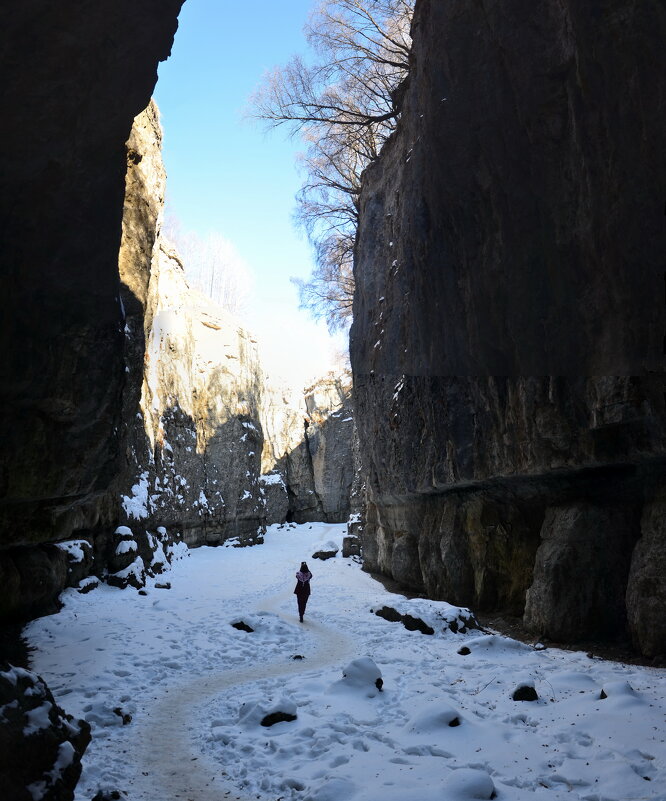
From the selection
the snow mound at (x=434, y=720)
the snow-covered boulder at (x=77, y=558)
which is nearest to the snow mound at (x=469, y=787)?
the snow mound at (x=434, y=720)

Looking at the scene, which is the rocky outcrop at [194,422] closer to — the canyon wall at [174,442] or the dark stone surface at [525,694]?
the canyon wall at [174,442]

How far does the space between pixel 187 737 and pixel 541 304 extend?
28.0 feet

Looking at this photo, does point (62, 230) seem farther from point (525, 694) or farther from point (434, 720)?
point (525, 694)

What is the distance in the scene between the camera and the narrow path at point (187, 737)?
570cm

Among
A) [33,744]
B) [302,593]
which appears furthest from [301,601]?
[33,744]

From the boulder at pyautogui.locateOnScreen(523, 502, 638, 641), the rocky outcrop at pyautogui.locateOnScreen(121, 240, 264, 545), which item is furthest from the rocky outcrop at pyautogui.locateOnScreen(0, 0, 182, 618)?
the rocky outcrop at pyautogui.locateOnScreen(121, 240, 264, 545)

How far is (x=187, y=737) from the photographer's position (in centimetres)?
704

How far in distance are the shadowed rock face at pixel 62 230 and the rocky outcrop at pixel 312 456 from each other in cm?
3749

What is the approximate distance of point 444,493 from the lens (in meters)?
16.7

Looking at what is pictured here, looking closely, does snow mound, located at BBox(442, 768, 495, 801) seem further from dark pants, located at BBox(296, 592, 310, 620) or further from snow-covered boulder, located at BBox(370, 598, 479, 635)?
dark pants, located at BBox(296, 592, 310, 620)

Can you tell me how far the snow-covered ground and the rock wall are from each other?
6.97ft

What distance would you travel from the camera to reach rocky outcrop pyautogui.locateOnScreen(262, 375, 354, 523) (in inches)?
1932

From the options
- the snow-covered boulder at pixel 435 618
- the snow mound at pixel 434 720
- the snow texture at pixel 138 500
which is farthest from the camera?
the snow texture at pixel 138 500

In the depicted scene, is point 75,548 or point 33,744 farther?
point 75,548
